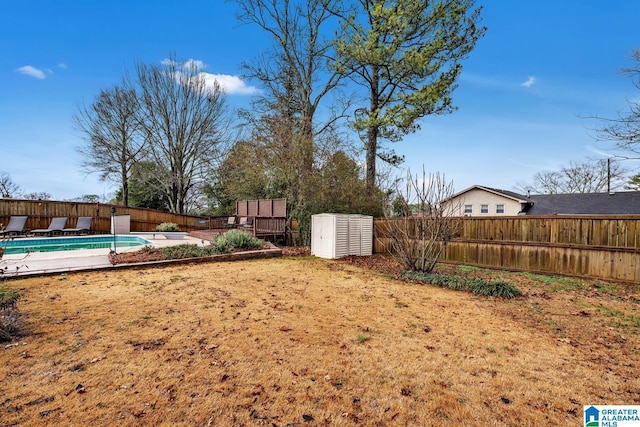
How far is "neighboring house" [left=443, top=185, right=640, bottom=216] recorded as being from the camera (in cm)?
1734

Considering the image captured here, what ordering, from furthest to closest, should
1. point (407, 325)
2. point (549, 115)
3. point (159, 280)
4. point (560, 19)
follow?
1. point (549, 115)
2. point (560, 19)
3. point (159, 280)
4. point (407, 325)

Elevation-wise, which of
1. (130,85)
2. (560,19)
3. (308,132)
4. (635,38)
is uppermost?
(130,85)

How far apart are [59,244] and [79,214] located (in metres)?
4.54

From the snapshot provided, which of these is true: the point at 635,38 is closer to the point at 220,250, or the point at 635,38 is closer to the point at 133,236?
the point at 220,250

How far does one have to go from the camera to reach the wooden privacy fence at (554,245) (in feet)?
21.0

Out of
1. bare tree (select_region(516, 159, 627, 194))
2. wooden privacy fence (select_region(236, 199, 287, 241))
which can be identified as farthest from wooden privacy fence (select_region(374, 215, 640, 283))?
bare tree (select_region(516, 159, 627, 194))

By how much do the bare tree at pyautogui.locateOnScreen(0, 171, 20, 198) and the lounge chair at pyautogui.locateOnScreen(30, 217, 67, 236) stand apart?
7.17 meters

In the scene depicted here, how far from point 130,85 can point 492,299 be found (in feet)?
70.9

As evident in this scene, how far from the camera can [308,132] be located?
1241 cm

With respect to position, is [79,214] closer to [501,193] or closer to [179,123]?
[179,123]

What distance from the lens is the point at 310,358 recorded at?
2762 mm

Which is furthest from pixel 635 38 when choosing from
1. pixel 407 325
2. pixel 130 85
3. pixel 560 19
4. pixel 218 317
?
pixel 130 85

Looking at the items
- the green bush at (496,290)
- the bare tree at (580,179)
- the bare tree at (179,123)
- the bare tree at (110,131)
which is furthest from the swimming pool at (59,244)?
the bare tree at (580,179)

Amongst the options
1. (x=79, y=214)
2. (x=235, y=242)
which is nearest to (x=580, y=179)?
(x=235, y=242)
